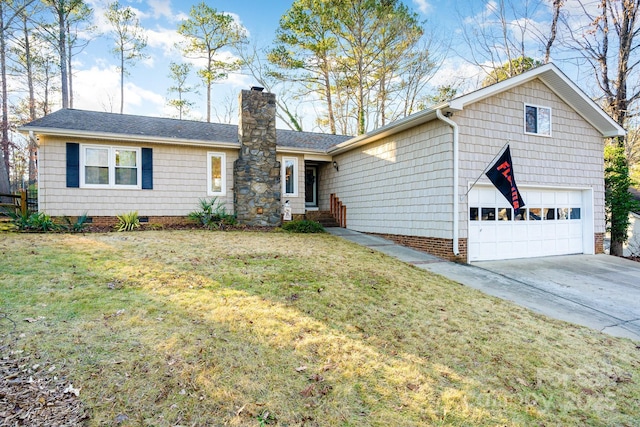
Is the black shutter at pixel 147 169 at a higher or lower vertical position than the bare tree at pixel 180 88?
lower

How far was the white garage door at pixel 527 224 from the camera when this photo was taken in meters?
9.50

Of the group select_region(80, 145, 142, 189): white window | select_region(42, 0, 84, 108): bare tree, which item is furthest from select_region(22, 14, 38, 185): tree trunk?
select_region(80, 145, 142, 189): white window

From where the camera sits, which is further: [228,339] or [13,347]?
[228,339]

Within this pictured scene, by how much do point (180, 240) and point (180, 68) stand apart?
19.8m

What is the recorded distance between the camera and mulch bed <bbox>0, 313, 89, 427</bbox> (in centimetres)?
271

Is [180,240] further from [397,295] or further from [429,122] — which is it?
[429,122]

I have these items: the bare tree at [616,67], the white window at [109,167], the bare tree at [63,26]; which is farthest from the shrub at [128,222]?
the bare tree at [616,67]

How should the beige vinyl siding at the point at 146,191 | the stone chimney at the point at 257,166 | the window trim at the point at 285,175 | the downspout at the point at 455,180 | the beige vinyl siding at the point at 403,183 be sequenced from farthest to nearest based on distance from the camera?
the window trim at the point at 285,175, the stone chimney at the point at 257,166, the beige vinyl siding at the point at 146,191, the beige vinyl siding at the point at 403,183, the downspout at the point at 455,180

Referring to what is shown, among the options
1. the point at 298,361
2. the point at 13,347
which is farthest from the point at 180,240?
the point at 298,361

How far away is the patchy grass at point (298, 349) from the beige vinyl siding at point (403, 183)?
3.30m

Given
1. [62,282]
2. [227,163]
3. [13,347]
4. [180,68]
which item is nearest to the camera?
[13,347]

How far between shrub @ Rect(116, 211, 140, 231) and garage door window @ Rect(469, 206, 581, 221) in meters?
10.1

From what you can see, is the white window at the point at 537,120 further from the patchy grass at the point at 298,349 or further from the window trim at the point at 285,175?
the window trim at the point at 285,175

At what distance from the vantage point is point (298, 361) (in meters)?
3.76
